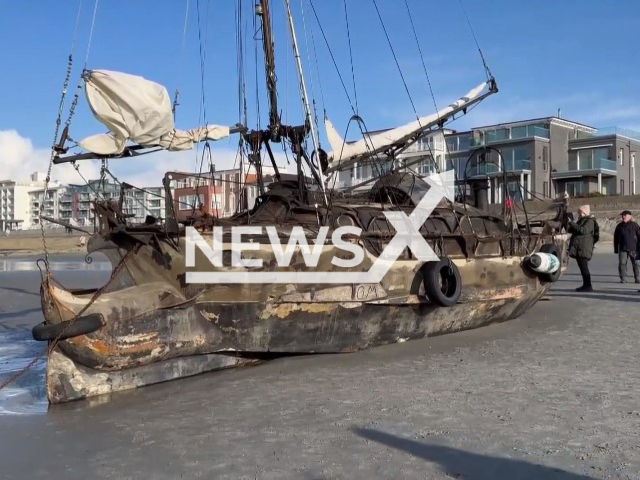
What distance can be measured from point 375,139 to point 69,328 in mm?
7351

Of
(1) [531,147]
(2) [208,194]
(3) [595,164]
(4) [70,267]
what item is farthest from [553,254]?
(3) [595,164]

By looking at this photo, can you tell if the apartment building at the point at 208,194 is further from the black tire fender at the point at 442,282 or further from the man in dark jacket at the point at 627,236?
the man in dark jacket at the point at 627,236

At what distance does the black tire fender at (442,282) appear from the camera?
8.53 m

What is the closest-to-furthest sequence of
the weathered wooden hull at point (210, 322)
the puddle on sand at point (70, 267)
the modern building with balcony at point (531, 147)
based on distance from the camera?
the weathered wooden hull at point (210, 322)
the puddle on sand at point (70, 267)
the modern building with balcony at point (531, 147)

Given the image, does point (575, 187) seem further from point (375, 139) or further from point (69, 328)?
point (69, 328)

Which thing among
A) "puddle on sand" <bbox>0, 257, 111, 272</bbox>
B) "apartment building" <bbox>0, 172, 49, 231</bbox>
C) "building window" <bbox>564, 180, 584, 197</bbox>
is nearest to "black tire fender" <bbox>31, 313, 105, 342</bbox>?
"puddle on sand" <bbox>0, 257, 111, 272</bbox>

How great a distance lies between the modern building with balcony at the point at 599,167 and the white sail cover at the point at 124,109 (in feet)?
171

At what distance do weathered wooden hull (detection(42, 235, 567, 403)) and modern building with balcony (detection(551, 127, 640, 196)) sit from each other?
5031cm

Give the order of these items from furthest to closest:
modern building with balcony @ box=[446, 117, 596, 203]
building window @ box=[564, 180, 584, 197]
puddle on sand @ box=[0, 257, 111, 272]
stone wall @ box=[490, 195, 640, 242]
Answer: building window @ box=[564, 180, 584, 197], modern building with balcony @ box=[446, 117, 596, 203], stone wall @ box=[490, 195, 640, 242], puddle on sand @ box=[0, 257, 111, 272]

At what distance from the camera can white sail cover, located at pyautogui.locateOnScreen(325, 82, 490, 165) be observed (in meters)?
12.1

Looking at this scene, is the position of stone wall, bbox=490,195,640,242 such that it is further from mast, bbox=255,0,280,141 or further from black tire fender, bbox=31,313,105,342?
black tire fender, bbox=31,313,105,342

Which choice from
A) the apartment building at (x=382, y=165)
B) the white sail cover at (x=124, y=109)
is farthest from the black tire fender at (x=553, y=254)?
the white sail cover at (x=124, y=109)

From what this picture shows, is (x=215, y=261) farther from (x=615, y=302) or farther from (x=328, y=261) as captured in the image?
(x=615, y=302)

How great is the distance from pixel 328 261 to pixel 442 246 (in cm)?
191
